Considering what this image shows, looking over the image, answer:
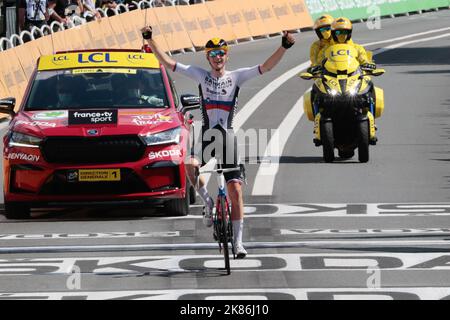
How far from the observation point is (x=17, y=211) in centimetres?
1759

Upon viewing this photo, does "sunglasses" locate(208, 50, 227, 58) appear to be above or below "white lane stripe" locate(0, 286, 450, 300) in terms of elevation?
above

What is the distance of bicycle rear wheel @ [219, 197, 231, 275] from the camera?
13453mm

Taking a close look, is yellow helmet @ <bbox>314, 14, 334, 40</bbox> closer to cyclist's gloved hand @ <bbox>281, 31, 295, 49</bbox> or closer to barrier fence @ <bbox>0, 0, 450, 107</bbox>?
barrier fence @ <bbox>0, 0, 450, 107</bbox>

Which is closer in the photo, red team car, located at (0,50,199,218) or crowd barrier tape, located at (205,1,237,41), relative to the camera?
red team car, located at (0,50,199,218)

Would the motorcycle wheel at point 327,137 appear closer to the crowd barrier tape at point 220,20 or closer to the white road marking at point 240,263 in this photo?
the white road marking at point 240,263

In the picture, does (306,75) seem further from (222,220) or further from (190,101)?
(222,220)

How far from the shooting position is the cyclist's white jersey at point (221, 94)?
15273 millimetres

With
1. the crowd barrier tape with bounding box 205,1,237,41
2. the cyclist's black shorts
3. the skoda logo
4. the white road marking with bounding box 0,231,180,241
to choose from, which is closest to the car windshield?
the skoda logo

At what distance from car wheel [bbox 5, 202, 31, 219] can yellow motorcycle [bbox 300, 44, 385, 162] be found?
5.53 metres

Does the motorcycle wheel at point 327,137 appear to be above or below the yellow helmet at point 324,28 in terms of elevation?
below

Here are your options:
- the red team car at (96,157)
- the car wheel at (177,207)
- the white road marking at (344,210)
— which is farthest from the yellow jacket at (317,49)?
the car wheel at (177,207)

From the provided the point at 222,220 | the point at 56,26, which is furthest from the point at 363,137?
the point at 56,26

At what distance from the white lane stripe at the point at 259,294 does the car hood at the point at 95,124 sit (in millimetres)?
4955

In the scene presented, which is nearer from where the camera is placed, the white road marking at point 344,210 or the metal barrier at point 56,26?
the white road marking at point 344,210
